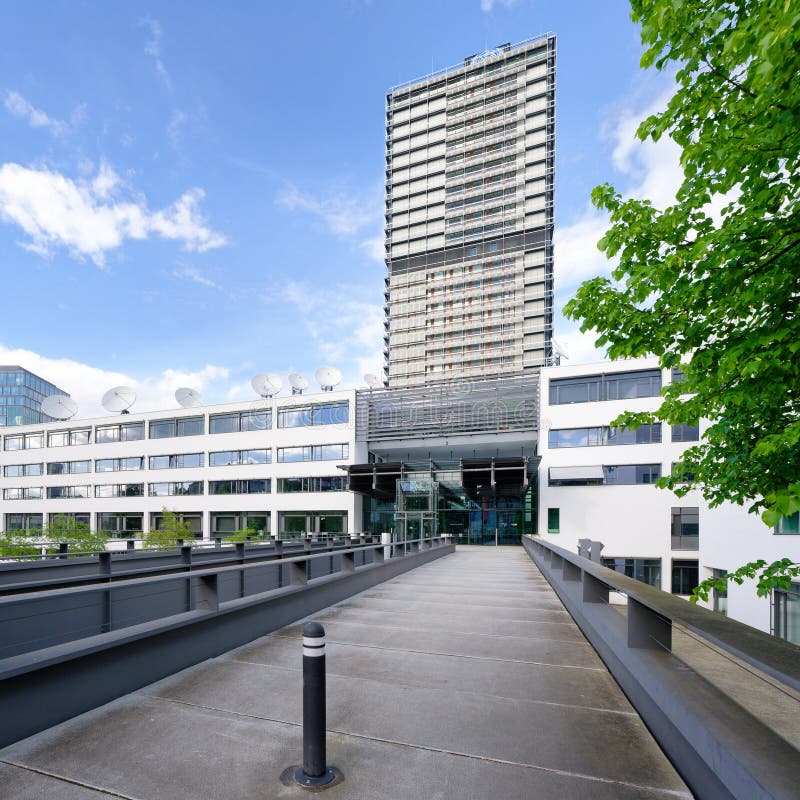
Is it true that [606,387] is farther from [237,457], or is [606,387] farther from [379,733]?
[379,733]

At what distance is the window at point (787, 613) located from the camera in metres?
17.9

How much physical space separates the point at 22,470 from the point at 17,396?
8838 cm

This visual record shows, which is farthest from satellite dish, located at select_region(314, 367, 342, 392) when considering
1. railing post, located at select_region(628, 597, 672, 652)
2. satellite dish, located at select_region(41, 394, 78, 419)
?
railing post, located at select_region(628, 597, 672, 652)

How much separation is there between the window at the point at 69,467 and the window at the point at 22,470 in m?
2.41

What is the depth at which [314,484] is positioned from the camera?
45.6 metres

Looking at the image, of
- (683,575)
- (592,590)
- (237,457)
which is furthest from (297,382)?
(592,590)

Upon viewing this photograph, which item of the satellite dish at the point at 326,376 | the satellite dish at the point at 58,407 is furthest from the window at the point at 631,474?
the satellite dish at the point at 58,407

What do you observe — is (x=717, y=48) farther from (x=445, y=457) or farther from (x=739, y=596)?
(x=445, y=457)

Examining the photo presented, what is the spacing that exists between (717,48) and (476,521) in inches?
1620

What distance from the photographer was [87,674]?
439 centimetres

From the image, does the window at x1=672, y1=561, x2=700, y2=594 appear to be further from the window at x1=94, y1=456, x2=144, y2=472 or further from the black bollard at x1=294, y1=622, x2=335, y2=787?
the window at x1=94, y1=456, x2=144, y2=472

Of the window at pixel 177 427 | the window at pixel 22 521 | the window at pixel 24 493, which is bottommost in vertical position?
the window at pixel 22 521

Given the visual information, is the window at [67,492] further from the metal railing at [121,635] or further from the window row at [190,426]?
the metal railing at [121,635]

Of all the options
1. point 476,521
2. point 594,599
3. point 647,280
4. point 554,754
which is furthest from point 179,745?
point 476,521
